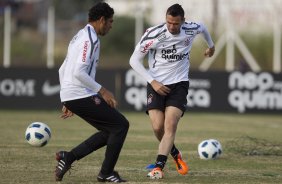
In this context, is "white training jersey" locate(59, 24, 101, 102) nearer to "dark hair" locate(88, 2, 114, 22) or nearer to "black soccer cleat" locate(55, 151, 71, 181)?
"dark hair" locate(88, 2, 114, 22)

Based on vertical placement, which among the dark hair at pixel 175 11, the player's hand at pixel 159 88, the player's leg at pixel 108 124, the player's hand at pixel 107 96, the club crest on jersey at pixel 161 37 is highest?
the dark hair at pixel 175 11

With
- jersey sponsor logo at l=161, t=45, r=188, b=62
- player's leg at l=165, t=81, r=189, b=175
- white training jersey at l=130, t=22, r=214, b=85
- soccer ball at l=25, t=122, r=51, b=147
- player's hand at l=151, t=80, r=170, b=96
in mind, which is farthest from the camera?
soccer ball at l=25, t=122, r=51, b=147

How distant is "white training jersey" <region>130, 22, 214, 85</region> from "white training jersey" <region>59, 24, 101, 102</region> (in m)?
1.40

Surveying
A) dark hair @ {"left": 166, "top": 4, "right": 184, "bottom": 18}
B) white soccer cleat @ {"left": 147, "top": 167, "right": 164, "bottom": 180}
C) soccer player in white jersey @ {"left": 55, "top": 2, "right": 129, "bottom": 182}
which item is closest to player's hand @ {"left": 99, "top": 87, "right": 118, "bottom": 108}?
soccer player in white jersey @ {"left": 55, "top": 2, "right": 129, "bottom": 182}

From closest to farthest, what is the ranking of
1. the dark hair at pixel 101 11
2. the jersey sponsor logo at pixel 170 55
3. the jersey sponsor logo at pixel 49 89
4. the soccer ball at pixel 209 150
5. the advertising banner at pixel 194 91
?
1. the dark hair at pixel 101 11
2. the jersey sponsor logo at pixel 170 55
3. the soccer ball at pixel 209 150
4. the advertising banner at pixel 194 91
5. the jersey sponsor logo at pixel 49 89

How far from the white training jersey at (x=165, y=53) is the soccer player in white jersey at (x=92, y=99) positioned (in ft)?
4.15

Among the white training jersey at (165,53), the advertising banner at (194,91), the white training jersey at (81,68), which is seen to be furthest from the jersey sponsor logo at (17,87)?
the white training jersey at (81,68)

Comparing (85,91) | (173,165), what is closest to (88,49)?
(85,91)

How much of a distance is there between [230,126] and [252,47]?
62.0 ft

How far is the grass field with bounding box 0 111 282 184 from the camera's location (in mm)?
10695

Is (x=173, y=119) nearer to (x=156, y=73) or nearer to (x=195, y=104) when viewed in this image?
(x=156, y=73)

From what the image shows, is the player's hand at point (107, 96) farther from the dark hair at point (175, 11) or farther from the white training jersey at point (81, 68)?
the dark hair at point (175, 11)

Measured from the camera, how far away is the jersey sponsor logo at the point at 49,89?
26.7 m

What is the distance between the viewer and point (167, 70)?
37.0 feet
